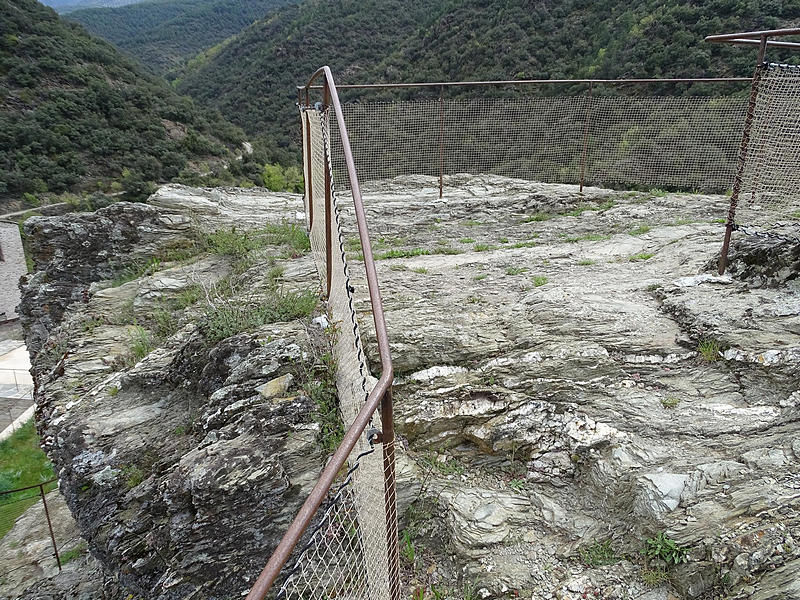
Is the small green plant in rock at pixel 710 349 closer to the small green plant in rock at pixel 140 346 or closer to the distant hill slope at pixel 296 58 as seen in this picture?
the small green plant in rock at pixel 140 346

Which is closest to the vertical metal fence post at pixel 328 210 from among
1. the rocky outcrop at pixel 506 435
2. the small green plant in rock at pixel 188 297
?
the rocky outcrop at pixel 506 435

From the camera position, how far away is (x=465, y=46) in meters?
24.6

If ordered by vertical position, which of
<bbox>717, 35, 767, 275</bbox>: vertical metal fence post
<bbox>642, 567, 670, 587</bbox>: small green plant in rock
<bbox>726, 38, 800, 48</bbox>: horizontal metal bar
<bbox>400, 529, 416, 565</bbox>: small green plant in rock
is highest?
<bbox>726, 38, 800, 48</bbox>: horizontal metal bar

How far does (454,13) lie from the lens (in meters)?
27.7

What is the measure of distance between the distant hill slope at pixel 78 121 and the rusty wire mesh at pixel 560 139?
18378mm

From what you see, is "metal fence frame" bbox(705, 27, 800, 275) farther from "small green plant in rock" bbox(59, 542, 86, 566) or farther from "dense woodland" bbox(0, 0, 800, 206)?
"dense woodland" bbox(0, 0, 800, 206)

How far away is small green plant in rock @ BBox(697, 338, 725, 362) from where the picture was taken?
3221 mm

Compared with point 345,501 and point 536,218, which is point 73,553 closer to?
point 345,501

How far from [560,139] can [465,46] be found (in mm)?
18013

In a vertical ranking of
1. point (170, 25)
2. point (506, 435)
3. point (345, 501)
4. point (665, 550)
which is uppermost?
point (170, 25)

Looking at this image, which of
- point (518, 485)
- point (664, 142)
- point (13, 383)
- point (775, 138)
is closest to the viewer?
point (518, 485)

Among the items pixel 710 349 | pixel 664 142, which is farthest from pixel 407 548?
pixel 664 142

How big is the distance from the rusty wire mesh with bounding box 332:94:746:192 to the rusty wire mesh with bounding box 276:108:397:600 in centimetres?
467

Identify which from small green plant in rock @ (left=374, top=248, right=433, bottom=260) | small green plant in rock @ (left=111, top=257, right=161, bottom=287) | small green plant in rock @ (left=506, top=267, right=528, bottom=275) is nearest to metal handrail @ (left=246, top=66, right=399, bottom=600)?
small green plant in rock @ (left=506, top=267, right=528, bottom=275)
